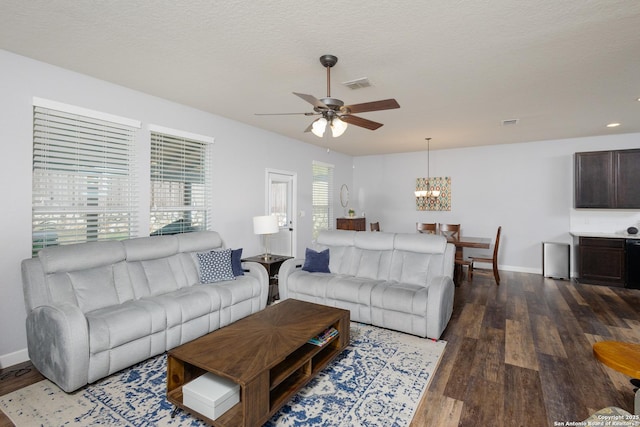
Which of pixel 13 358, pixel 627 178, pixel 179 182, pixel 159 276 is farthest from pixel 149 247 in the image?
pixel 627 178

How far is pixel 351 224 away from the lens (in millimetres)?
7133

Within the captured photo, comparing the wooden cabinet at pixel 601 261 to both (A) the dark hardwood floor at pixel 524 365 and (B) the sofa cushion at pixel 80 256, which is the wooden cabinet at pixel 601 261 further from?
(B) the sofa cushion at pixel 80 256

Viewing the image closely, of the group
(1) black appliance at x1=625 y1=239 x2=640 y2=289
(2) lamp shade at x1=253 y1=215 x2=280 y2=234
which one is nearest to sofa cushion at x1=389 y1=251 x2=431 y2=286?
(2) lamp shade at x1=253 y1=215 x2=280 y2=234

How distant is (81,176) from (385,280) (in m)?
3.56

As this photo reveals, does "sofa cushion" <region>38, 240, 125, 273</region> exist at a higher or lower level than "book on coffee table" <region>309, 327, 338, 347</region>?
higher

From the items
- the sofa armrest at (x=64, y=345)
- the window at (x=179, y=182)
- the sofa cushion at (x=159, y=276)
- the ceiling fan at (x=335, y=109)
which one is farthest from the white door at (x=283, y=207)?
the sofa armrest at (x=64, y=345)

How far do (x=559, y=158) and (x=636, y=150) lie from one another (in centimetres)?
104

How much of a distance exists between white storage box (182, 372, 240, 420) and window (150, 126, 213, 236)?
8.13 feet

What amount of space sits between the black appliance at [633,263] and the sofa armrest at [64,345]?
727 centimetres

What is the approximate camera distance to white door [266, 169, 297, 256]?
557 centimetres

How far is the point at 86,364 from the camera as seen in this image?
7.46ft

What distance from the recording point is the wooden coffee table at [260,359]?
70.2 inches

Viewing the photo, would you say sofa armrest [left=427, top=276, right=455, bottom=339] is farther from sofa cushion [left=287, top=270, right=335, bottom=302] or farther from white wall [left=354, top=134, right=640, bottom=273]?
white wall [left=354, top=134, right=640, bottom=273]

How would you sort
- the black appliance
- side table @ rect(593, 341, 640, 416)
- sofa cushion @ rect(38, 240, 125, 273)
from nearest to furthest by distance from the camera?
side table @ rect(593, 341, 640, 416), sofa cushion @ rect(38, 240, 125, 273), the black appliance
